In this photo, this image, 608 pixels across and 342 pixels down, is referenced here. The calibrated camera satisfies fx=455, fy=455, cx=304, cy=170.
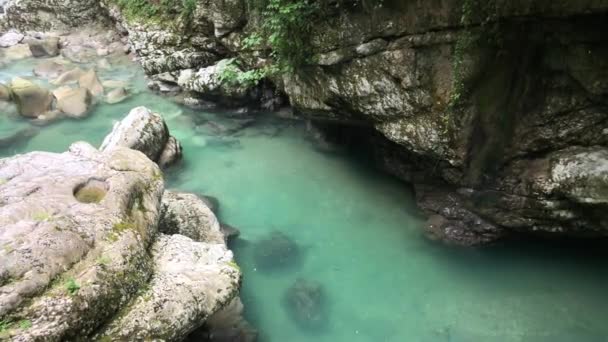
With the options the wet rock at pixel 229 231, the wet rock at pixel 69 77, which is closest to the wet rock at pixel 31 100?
the wet rock at pixel 69 77

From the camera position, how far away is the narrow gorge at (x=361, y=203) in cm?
430

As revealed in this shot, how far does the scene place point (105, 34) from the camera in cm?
1415

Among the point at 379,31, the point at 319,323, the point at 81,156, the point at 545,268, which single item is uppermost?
the point at 379,31

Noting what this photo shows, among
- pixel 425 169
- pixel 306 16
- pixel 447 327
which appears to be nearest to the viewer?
pixel 447 327

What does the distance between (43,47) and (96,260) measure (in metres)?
11.8

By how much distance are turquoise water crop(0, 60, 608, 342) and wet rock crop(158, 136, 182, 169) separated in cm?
20

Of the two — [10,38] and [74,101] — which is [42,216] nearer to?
[74,101]

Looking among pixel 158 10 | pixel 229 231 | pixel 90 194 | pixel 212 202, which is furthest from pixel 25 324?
pixel 158 10

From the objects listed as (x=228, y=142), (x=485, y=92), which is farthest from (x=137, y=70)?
(x=485, y=92)

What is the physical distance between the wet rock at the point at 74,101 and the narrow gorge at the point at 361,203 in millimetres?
1575

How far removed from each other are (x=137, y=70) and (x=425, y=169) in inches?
353

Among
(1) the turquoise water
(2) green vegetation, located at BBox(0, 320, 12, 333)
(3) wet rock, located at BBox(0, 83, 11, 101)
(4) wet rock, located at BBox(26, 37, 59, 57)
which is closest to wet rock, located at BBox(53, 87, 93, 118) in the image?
(3) wet rock, located at BBox(0, 83, 11, 101)

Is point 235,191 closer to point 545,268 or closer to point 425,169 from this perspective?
point 425,169

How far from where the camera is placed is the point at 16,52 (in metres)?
13.5
